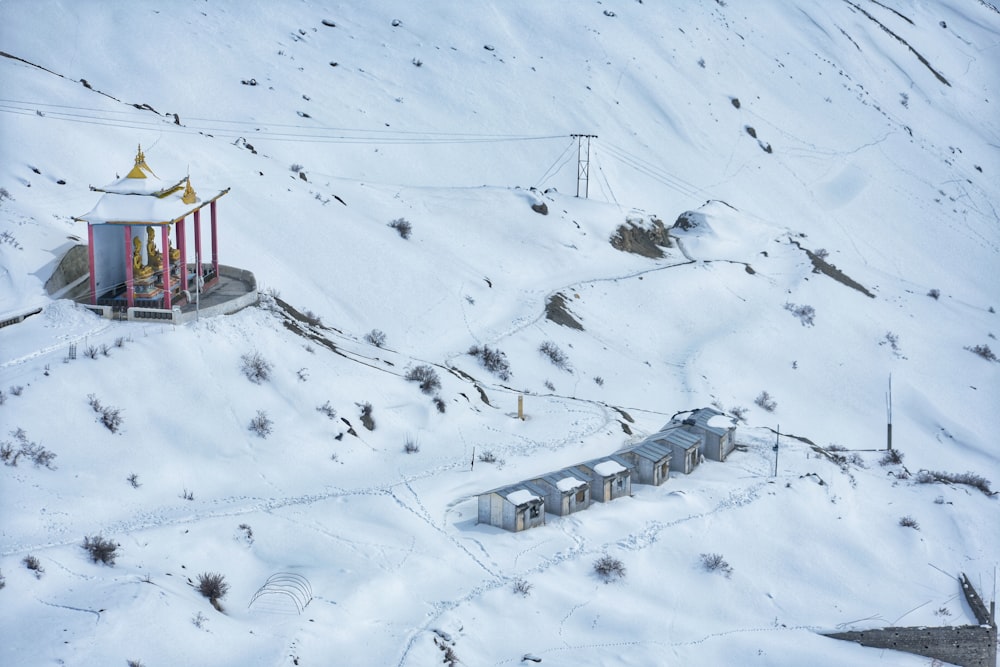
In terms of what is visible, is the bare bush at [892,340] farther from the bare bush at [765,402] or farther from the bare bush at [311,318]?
the bare bush at [311,318]

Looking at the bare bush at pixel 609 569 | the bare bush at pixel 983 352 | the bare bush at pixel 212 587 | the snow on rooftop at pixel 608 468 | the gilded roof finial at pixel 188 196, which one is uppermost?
the gilded roof finial at pixel 188 196

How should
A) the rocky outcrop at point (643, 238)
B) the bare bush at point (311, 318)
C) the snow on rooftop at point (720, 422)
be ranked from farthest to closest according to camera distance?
the rocky outcrop at point (643, 238), the bare bush at point (311, 318), the snow on rooftop at point (720, 422)

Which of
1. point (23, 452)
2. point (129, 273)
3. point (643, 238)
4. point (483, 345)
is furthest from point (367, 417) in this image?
point (643, 238)

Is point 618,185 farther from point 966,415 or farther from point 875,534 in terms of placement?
point 875,534

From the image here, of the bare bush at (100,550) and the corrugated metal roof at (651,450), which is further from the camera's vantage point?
the corrugated metal roof at (651,450)

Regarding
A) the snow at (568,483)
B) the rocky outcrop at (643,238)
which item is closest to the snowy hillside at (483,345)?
the rocky outcrop at (643,238)

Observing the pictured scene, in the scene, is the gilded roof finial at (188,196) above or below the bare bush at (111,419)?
above

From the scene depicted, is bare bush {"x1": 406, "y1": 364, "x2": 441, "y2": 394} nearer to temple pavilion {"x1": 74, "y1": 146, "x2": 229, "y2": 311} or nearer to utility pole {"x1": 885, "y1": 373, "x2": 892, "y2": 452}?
temple pavilion {"x1": 74, "y1": 146, "x2": 229, "y2": 311}
